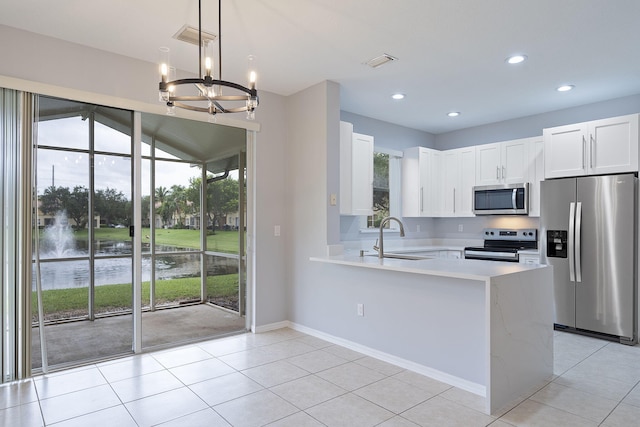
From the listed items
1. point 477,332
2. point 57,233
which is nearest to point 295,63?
point 57,233

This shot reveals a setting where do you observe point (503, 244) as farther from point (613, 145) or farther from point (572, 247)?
point (613, 145)

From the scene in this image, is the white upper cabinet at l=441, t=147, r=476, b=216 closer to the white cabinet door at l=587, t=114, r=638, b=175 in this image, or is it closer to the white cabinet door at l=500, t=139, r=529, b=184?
the white cabinet door at l=500, t=139, r=529, b=184

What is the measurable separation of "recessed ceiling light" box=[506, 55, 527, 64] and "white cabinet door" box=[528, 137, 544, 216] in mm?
1779

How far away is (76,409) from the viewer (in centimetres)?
251

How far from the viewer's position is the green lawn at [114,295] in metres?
3.24

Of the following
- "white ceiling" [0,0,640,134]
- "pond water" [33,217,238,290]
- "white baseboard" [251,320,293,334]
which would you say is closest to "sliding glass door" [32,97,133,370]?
"pond water" [33,217,238,290]

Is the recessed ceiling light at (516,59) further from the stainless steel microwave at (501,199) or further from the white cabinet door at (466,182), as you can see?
the white cabinet door at (466,182)

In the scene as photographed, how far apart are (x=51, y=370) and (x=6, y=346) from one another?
420mm

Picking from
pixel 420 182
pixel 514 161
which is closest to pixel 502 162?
pixel 514 161

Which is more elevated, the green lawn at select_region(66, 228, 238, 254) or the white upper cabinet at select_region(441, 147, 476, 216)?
the white upper cabinet at select_region(441, 147, 476, 216)

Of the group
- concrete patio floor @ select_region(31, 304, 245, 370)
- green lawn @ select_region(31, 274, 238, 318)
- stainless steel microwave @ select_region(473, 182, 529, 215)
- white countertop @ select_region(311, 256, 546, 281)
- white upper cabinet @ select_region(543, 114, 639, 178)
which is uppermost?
white upper cabinet @ select_region(543, 114, 639, 178)

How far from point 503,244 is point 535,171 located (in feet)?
3.66

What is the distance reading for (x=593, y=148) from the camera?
4203 mm

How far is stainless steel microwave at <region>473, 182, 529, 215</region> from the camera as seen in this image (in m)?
5.03
